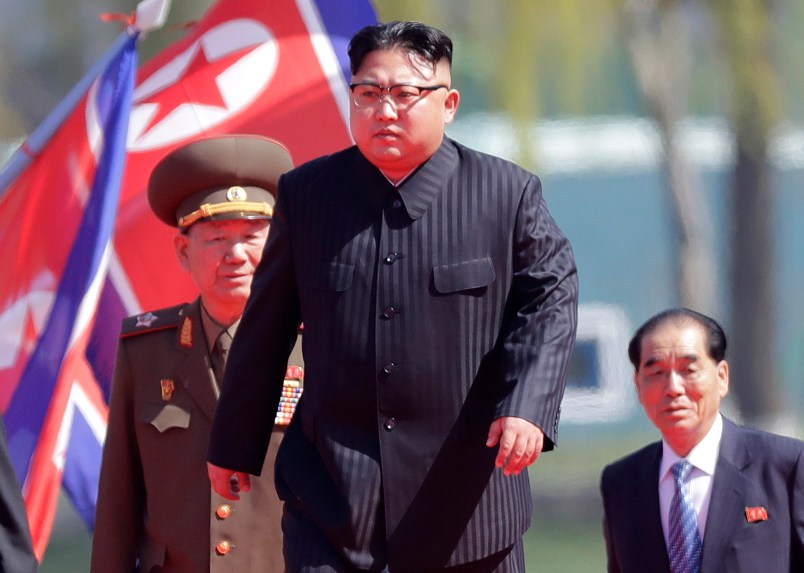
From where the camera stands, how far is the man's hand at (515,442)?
2.83 metres

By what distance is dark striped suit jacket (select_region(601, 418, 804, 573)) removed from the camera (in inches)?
140

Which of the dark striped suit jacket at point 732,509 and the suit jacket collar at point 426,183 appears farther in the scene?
the dark striped suit jacket at point 732,509

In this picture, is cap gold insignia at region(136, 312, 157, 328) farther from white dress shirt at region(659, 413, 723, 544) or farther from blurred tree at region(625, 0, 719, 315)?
blurred tree at region(625, 0, 719, 315)

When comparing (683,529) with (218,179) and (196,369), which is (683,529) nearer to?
(196,369)

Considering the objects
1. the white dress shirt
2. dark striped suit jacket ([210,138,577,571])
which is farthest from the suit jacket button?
the white dress shirt

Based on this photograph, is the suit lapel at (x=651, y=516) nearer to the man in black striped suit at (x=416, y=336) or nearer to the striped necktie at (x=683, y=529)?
the striped necktie at (x=683, y=529)

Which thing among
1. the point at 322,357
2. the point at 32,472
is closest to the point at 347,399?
the point at 322,357

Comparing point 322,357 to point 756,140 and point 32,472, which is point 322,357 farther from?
point 756,140

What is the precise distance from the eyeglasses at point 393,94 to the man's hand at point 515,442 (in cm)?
63

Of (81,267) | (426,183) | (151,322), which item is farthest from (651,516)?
(81,267)

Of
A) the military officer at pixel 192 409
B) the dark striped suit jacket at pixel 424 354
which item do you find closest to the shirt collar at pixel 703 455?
the dark striped suit jacket at pixel 424 354

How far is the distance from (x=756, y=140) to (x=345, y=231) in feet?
14.3

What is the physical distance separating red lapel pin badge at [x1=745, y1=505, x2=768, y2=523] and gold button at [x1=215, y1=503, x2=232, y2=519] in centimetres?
120

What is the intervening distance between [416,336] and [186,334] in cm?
111
